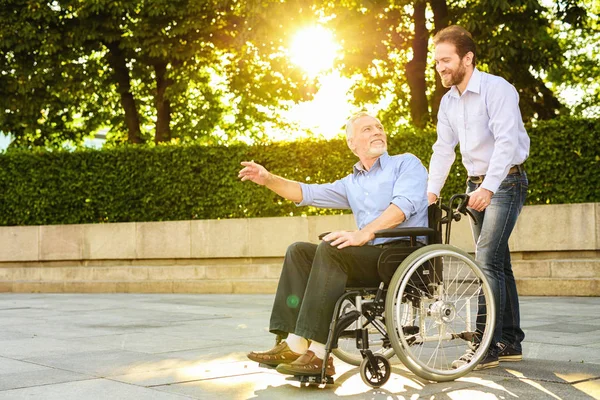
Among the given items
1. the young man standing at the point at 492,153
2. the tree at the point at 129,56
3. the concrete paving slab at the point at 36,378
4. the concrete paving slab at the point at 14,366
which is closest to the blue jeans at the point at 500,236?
the young man standing at the point at 492,153

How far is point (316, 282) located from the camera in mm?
4441

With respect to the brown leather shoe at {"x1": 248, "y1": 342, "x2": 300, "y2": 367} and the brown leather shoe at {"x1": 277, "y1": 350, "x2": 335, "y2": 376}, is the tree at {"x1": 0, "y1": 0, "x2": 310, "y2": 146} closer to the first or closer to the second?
the brown leather shoe at {"x1": 248, "y1": 342, "x2": 300, "y2": 367}

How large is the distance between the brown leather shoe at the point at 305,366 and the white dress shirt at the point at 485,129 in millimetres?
1483

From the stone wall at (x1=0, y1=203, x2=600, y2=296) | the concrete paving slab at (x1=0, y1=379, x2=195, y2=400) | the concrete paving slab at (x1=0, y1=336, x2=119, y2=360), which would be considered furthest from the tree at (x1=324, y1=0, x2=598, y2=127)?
the concrete paving slab at (x1=0, y1=379, x2=195, y2=400)

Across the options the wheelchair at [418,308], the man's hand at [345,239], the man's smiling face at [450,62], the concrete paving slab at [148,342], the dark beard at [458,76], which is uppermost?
the man's smiling face at [450,62]

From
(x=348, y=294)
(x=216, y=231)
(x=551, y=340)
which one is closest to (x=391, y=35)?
(x=216, y=231)

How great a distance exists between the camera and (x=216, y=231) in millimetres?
13734

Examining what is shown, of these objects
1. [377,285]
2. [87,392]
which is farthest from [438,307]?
[87,392]

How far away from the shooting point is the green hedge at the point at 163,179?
13727mm

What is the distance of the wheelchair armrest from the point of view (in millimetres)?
4531

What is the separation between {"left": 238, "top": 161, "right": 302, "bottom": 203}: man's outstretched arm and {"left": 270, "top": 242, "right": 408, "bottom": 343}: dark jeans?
1.46 ft

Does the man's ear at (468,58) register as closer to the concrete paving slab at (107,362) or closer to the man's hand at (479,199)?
the man's hand at (479,199)

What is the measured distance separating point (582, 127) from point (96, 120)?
15290 mm

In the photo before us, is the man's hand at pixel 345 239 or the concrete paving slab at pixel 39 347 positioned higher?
the man's hand at pixel 345 239
